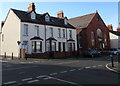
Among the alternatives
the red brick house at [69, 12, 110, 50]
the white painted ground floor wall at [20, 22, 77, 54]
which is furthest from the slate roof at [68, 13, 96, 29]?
the white painted ground floor wall at [20, 22, 77, 54]

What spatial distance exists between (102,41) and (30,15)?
85.2 feet

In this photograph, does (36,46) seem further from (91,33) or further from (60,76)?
(91,33)

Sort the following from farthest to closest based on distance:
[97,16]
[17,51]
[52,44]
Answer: [97,16], [52,44], [17,51]

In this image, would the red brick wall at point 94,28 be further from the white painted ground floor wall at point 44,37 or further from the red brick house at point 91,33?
the white painted ground floor wall at point 44,37

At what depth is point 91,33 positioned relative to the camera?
39219 millimetres

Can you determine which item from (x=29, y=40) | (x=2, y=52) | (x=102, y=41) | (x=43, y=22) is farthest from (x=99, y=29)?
(x=2, y=52)

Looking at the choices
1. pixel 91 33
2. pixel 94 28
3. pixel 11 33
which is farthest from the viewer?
pixel 94 28

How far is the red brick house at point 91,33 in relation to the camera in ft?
124

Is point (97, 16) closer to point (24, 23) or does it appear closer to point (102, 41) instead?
point (102, 41)

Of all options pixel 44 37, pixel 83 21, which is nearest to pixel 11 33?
pixel 44 37

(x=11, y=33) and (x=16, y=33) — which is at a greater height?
(x=11, y=33)

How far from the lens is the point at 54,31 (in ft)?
97.7

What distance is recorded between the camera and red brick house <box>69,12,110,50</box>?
3764cm

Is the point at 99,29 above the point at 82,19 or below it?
below
